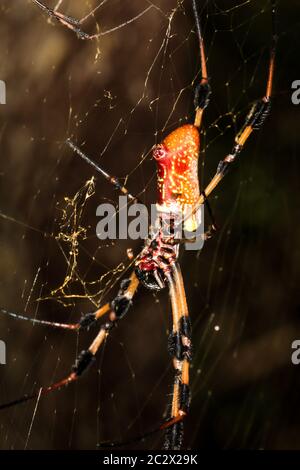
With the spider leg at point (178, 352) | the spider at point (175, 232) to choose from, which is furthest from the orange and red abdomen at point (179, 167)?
the spider leg at point (178, 352)

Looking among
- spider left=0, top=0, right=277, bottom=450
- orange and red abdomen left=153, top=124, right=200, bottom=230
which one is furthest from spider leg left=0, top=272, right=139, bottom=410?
orange and red abdomen left=153, top=124, right=200, bottom=230

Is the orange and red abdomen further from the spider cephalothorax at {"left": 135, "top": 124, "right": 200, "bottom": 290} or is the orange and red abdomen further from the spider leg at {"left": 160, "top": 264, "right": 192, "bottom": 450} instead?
the spider leg at {"left": 160, "top": 264, "right": 192, "bottom": 450}

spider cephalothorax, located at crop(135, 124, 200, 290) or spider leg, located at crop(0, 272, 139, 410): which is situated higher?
spider cephalothorax, located at crop(135, 124, 200, 290)

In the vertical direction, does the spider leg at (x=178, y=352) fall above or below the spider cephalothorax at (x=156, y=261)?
below

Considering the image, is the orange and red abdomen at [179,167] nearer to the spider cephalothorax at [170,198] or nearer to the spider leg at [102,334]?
the spider cephalothorax at [170,198]

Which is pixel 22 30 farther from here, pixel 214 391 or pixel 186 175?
pixel 214 391
